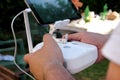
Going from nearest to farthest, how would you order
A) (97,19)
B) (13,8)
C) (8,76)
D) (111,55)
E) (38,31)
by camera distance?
(111,55) → (8,76) → (38,31) → (97,19) → (13,8)

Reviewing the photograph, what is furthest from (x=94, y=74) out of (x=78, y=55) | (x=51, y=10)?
(x=78, y=55)

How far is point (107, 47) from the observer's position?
50 cm

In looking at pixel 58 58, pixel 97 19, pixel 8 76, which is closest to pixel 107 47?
pixel 58 58

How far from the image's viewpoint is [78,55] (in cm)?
96

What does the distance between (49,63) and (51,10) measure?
42 cm

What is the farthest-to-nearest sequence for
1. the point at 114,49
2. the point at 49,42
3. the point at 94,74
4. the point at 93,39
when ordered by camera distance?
the point at 94,74
the point at 93,39
the point at 49,42
the point at 114,49

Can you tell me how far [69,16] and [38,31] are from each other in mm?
1517

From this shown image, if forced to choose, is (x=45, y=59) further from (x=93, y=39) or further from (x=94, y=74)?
(x=94, y=74)

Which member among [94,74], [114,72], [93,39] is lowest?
[94,74]

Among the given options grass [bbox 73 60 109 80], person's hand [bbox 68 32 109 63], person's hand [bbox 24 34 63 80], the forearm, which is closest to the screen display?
person's hand [bbox 68 32 109 63]

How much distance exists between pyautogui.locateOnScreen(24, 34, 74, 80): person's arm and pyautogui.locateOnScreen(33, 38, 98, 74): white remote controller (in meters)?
0.05

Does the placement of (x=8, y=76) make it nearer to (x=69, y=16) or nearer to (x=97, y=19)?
(x=69, y=16)

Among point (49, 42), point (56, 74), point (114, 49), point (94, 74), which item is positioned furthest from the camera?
point (94, 74)

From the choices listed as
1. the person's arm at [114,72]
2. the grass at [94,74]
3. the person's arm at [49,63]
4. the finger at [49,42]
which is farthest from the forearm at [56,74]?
the grass at [94,74]
